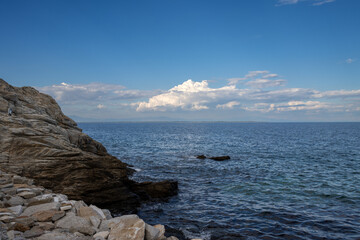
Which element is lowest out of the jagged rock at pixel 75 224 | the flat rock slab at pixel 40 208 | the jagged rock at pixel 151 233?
the jagged rock at pixel 151 233

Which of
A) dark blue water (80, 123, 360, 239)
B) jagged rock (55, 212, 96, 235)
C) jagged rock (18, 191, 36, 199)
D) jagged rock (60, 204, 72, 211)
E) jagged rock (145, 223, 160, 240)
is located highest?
jagged rock (18, 191, 36, 199)

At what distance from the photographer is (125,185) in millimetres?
23031

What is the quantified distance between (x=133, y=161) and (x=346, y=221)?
34271 millimetres

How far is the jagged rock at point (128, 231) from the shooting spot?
801cm

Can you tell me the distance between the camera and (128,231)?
8164mm

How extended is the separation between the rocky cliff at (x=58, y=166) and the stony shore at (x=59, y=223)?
612 centimetres

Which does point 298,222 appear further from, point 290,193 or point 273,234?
point 290,193

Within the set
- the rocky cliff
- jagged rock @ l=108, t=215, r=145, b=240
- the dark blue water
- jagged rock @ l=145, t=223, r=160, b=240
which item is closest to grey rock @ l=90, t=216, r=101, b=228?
jagged rock @ l=108, t=215, r=145, b=240

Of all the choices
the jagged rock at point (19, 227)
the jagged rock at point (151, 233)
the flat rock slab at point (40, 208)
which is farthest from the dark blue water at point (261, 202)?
the jagged rock at point (19, 227)

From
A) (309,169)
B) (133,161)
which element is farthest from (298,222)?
(133,161)

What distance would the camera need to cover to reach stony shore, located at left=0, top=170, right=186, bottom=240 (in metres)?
7.95

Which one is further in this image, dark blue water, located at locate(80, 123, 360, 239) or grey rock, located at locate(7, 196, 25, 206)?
dark blue water, located at locate(80, 123, 360, 239)

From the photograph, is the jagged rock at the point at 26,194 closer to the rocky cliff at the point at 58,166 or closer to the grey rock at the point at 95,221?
the grey rock at the point at 95,221

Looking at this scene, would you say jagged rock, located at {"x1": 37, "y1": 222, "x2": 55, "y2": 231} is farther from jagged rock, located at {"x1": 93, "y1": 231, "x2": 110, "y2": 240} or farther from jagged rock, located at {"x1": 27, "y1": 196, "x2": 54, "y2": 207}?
jagged rock, located at {"x1": 27, "y1": 196, "x2": 54, "y2": 207}
